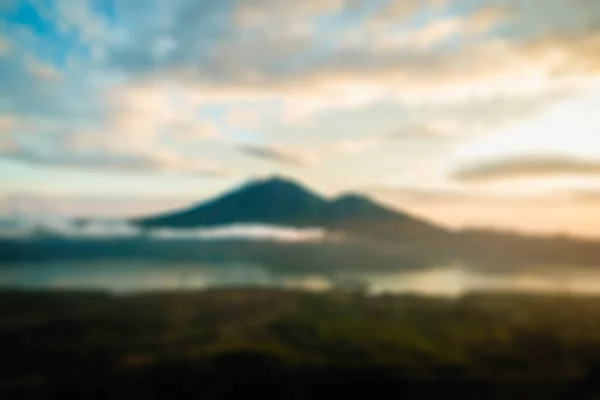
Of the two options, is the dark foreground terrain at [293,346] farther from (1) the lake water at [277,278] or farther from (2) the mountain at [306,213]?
(2) the mountain at [306,213]

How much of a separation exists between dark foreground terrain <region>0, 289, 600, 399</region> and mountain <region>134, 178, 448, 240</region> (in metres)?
0.96

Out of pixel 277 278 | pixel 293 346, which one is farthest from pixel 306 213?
pixel 293 346

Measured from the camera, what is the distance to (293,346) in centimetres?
654

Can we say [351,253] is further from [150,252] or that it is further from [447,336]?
[150,252]

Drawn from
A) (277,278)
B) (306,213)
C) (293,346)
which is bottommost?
(293,346)

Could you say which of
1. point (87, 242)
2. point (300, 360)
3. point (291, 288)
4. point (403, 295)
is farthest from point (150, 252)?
point (403, 295)

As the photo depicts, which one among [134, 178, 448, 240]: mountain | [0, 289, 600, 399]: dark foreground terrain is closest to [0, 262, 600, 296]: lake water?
[0, 289, 600, 399]: dark foreground terrain

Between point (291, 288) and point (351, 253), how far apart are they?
99cm

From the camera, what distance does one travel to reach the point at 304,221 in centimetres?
766

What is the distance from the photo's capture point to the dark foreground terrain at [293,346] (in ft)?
20.1

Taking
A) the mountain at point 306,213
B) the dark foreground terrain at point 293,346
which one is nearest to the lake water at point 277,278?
the dark foreground terrain at point 293,346

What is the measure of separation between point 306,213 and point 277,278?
1.04 metres

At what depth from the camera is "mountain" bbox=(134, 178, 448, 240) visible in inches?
282

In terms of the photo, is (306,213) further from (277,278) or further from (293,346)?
(293,346)
